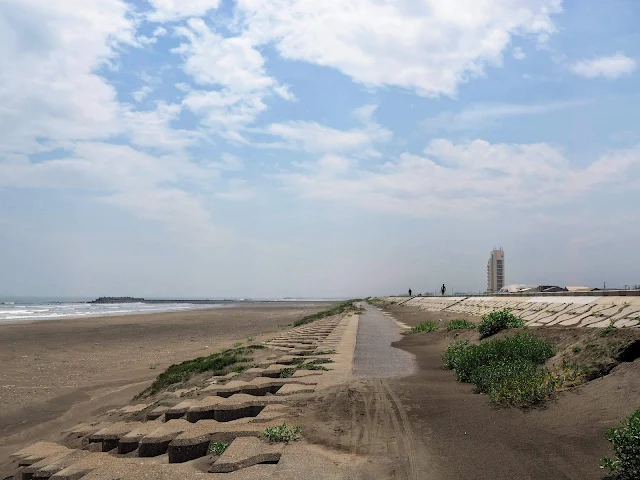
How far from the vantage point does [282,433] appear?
19.5ft

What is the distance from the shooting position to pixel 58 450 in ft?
25.5

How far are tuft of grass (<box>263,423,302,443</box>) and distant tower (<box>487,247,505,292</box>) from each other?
263 ft

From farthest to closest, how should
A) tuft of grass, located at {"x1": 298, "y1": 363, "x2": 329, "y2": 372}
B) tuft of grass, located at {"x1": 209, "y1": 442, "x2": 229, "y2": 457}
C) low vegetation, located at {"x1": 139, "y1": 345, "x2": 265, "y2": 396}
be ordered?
low vegetation, located at {"x1": 139, "y1": 345, "x2": 265, "y2": 396} < tuft of grass, located at {"x1": 298, "y1": 363, "x2": 329, "y2": 372} < tuft of grass, located at {"x1": 209, "y1": 442, "x2": 229, "y2": 457}

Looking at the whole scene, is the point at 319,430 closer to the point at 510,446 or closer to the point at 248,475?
the point at 248,475

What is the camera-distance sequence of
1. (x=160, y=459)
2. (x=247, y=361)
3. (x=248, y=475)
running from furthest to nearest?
(x=247, y=361)
(x=160, y=459)
(x=248, y=475)

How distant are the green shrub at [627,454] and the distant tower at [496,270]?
80.7 meters

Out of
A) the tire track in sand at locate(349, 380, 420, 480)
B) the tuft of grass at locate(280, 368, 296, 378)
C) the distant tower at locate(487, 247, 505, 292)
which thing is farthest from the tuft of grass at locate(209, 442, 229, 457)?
the distant tower at locate(487, 247, 505, 292)

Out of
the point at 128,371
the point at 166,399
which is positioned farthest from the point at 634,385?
the point at 128,371

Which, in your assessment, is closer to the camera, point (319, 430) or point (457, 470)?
point (457, 470)

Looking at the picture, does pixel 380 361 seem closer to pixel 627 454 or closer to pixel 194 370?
pixel 194 370

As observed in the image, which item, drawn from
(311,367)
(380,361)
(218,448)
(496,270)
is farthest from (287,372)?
(496,270)

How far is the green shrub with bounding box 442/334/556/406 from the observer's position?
7.28 m

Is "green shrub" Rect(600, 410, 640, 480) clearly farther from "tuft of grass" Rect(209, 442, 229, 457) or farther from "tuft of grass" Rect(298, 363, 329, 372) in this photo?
"tuft of grass" Rect(298, 363, 329, 372)

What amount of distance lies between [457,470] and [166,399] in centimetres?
664
